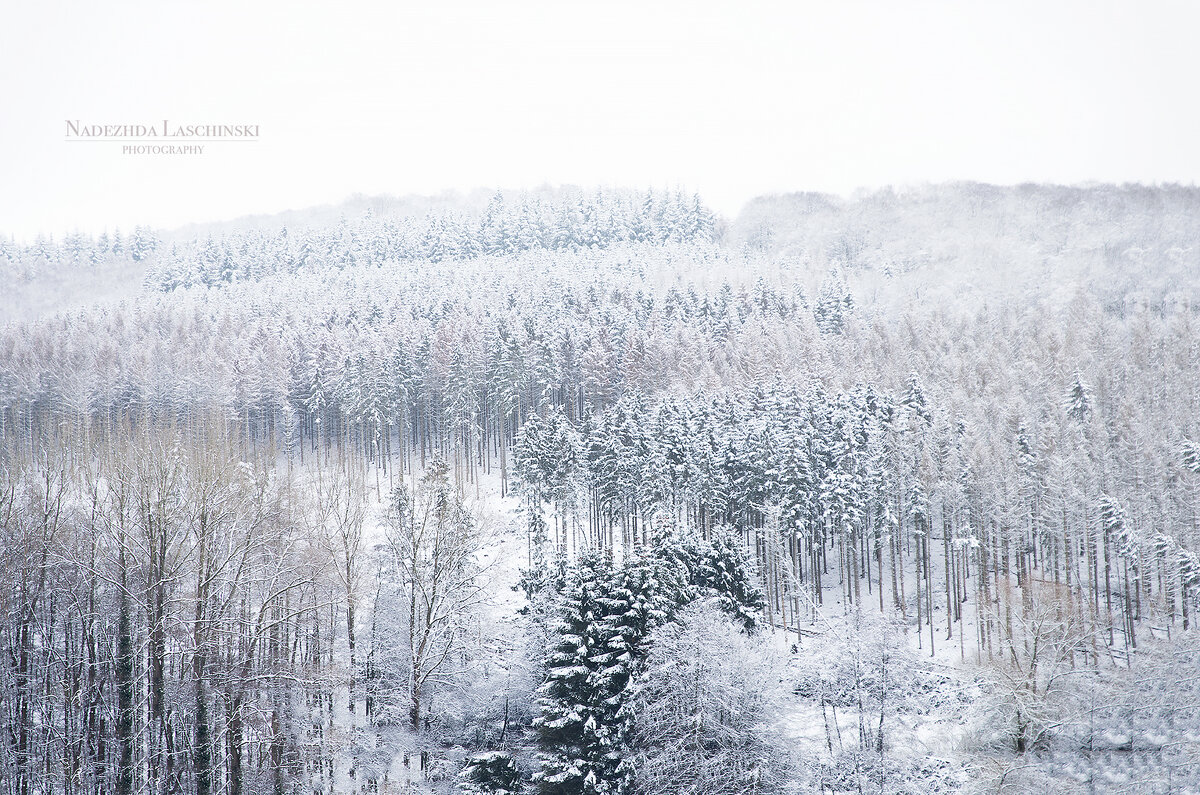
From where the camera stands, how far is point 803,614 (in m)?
57.5

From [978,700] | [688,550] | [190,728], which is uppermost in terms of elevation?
[688,550]

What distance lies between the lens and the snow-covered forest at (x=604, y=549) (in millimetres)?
30922

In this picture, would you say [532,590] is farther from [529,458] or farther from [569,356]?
[569,356]

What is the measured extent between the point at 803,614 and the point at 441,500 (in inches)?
1254

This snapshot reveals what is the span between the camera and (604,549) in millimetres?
40750

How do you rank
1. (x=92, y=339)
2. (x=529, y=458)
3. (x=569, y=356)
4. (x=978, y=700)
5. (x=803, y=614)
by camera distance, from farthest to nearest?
1. (x=92, y=339)
2. (x=569, y=356)
3. (x=529, y=458)
4. (x=803, y=614)
5. (x=978, y=700)

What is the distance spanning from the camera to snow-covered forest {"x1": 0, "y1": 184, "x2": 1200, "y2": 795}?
101 ft

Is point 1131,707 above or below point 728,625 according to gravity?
below

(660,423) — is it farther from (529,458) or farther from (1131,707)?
(1131,707)

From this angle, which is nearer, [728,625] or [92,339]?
[728,625]

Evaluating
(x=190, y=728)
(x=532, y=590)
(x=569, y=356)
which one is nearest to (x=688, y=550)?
(x=532, y=590)

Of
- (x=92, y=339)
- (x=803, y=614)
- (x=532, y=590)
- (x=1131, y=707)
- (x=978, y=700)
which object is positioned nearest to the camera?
(x=1131, y=707)

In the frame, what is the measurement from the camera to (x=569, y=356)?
311 ft

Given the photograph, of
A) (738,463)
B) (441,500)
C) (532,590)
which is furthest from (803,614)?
(441,500)
